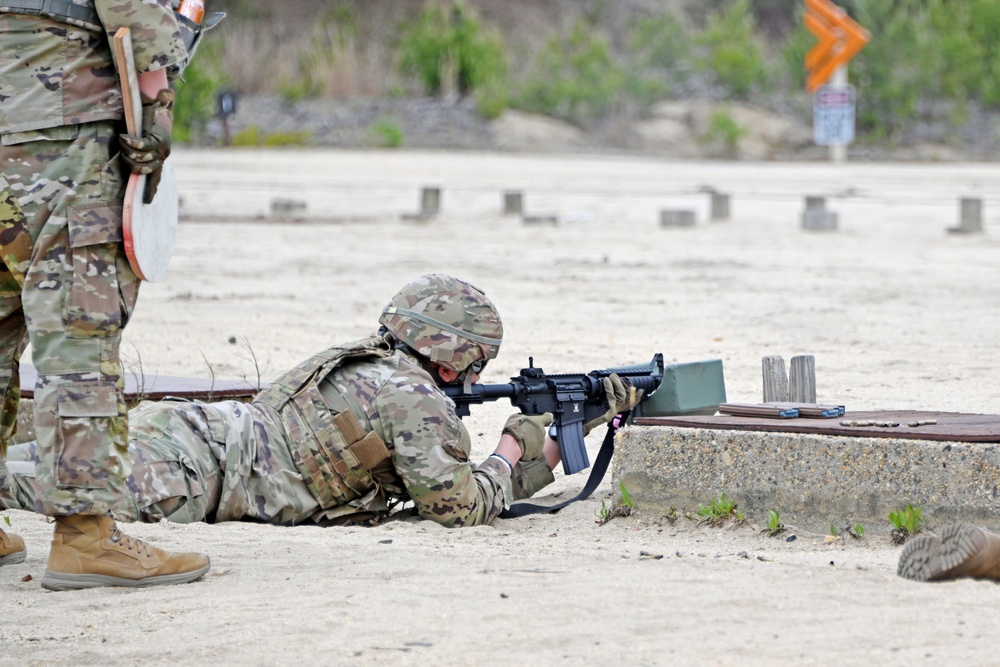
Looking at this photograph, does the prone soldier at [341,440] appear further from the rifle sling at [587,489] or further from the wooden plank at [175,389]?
the wooden plank at [175,389]

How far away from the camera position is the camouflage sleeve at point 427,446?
4312mm

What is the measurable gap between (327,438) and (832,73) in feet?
76.3

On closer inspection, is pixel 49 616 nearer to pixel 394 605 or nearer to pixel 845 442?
pixel 394 605

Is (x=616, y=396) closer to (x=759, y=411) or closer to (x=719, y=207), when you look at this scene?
(x=759, y=411)

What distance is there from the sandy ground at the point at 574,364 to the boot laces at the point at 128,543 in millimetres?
106

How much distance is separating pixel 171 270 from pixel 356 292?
6.79 ft

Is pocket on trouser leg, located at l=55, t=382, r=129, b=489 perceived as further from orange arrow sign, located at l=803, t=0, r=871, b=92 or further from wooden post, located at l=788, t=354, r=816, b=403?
orange arrow sign, located at l=803, t=0, r=871, b=92

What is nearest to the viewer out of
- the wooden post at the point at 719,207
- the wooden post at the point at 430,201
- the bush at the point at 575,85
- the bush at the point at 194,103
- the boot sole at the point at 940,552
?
the boot sole at the point at 940,552

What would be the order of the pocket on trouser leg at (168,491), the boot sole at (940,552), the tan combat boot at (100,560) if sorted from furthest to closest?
1. the pocket on trouser leg at (168,491)
2. the tan combat boot at (100,560)
3. the boot sole at (940,552)

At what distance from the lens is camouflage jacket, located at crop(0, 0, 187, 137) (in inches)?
130

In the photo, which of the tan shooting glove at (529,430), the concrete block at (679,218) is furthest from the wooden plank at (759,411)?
the concrete block at (679,218)

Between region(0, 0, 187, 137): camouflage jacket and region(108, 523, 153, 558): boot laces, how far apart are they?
99 centimetres

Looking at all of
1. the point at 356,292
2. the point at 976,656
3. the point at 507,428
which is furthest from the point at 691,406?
the point at 356,292

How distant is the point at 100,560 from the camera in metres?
3.52
